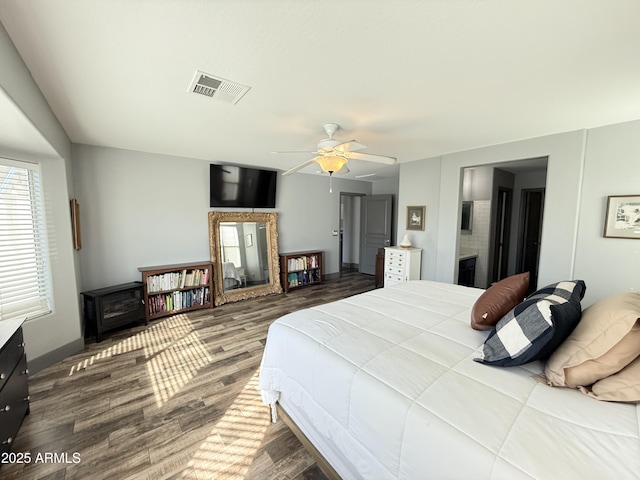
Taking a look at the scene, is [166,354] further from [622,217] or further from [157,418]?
[622,217]

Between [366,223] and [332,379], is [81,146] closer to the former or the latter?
[332,379]

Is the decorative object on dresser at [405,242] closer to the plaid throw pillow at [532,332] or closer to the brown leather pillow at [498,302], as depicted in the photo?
the brown leather pillow at [498,302]

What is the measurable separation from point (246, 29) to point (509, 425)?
82.2 inches

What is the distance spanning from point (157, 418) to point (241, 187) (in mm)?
3499

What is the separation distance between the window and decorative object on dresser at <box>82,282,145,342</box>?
20.5 inches

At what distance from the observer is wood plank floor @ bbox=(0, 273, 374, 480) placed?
1.54 metres

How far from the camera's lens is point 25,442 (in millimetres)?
1695

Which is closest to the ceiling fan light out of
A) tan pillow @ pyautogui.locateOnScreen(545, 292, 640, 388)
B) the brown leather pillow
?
the brown leather pillow

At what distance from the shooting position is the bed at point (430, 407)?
2.66 ft

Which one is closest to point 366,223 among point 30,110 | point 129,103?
point 129,103

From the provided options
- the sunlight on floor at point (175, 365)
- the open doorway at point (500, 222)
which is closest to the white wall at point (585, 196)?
the open doorway at point (500, 222)

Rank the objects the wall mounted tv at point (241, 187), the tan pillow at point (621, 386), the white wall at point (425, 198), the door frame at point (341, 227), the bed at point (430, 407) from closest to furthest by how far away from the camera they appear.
Answer: the bed at point (430, 407) < the tan pillow at point (621, 386) < the white wall at point (425, 198) < the wall mounted tv at point (241, 187) < the door frame at point (341, 227)

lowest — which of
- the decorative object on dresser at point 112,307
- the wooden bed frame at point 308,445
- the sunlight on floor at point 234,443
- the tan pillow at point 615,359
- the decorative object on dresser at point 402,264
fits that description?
the sunlight on floor at point 234,443

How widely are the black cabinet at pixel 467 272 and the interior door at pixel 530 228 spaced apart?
1228 millimetres
